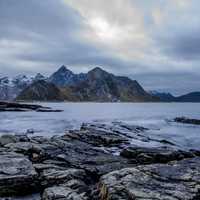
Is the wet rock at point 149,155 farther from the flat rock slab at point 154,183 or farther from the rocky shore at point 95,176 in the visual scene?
the flat rock slab at point 154,183

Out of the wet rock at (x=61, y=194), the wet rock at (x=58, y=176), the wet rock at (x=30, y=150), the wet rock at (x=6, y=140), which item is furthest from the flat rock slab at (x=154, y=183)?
the wet rock at (x=6, y=140)

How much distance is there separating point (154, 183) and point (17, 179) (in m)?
6.48

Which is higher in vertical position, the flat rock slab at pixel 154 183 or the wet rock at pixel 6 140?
the flat rock slab at pixel 154 183

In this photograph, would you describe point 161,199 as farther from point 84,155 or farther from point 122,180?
point 84,155

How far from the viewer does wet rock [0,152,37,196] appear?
14141 millimetres

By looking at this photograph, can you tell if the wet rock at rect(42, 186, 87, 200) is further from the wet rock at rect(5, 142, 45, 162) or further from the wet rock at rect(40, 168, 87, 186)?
the wet rock at rect(5, 142, 45, 162)

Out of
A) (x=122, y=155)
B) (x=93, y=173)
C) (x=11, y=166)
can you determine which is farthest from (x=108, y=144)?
(x=11, y=166)

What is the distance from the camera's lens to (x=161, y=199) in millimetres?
10188

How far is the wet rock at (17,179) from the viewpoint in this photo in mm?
14141

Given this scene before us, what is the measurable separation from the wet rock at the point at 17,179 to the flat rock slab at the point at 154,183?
4.26m

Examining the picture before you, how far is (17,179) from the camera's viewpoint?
1438 cm

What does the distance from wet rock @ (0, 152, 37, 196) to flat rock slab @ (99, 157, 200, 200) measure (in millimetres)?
4263

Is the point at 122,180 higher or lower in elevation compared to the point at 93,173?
higher

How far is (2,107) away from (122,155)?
11858cm
